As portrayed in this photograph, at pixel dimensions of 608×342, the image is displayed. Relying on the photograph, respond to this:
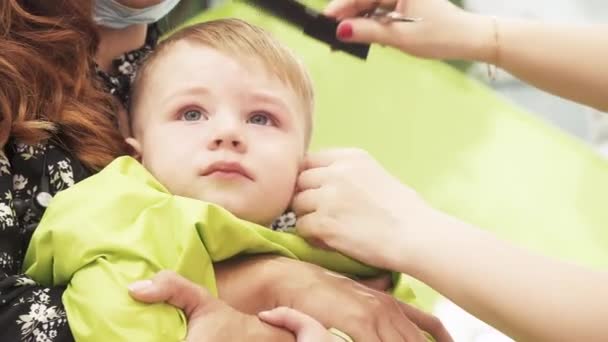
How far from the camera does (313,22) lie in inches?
52.9

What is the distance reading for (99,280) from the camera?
1.02 metres

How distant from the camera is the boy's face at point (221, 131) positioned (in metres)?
1.18

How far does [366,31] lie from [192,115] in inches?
11.3

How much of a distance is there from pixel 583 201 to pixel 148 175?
4.54ft

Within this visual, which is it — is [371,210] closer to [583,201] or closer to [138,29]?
[138,29]

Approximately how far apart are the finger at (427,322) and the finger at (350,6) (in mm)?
427

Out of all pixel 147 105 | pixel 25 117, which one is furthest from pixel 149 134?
pixel 25 117

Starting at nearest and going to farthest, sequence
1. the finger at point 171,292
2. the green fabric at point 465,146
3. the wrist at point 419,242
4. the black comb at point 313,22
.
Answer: the finger at point 171,292
the wrist at point 419,242
the black comb at point 313,22
the green fabric at point 465,146

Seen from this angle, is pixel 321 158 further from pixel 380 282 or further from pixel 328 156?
pixel 380 282

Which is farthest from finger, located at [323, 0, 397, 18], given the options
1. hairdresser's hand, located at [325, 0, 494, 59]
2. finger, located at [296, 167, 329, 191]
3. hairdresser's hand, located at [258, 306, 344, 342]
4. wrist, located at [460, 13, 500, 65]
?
hairdresser's hand, located at [258, 306, 344, 342]

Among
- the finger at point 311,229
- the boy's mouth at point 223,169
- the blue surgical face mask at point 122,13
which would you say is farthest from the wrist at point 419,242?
the blue surgical face mask at point 122,13

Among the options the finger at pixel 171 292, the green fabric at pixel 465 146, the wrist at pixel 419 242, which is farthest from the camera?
the green fabric at pixel 465 146

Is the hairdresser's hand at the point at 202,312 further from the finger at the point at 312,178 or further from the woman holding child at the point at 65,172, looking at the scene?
the finger at the point at 312,178

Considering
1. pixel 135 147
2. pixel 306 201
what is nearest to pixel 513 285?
pixel 306 201
